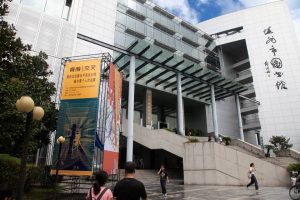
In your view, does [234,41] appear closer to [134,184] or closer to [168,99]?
[168,99]

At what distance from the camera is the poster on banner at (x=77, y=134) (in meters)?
10.8

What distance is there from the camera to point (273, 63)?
130 ft

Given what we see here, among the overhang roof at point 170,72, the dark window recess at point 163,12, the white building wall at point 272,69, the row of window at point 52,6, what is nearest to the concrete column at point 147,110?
the overhang roof at point 170,72

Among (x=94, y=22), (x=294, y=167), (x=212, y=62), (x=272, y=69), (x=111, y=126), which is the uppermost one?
(x=212, y=62)

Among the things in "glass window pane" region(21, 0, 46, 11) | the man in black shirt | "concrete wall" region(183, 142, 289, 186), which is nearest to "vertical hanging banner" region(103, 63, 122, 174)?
"concrete wall" region(183, 142, 289, 186)

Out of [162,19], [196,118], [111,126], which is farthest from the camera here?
[196,118]

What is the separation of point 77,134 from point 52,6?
707 inches

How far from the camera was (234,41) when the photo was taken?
44.0m

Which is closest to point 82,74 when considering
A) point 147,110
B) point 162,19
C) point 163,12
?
point 147,110

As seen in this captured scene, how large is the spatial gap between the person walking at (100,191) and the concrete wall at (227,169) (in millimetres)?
14295

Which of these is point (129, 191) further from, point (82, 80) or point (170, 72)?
point (170, 72)

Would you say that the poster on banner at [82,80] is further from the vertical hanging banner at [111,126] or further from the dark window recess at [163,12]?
the dark window recess at [163,12]

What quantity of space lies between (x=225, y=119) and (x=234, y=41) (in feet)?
49.2

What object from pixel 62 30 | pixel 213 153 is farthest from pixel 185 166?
pixel 62 30
